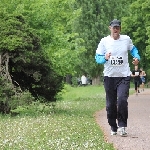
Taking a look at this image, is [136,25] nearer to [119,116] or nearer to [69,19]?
[69,19]

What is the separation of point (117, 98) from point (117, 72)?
49 centimetres

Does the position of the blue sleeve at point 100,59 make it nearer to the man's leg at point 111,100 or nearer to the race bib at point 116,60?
the race bib at point 116,60

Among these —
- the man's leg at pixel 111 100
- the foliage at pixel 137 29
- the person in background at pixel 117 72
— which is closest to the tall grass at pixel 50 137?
the man's leg at pixel 111 100

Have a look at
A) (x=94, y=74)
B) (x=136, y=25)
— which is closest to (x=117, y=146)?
(x=136, y=25)

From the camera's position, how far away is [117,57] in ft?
34.3

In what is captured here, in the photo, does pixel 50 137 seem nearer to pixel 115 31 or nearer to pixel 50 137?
pixel 50 137

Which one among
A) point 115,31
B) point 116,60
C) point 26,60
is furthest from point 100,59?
point 26,60

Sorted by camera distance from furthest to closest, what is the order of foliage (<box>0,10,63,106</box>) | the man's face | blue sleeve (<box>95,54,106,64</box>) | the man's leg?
1. foliage (<box>0,10,63,106</box>)
2. the man's leg
3. the man's face
4. blue sleeve (<box>95,54,106,64</box>)

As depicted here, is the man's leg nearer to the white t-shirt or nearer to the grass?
the white t-shirt

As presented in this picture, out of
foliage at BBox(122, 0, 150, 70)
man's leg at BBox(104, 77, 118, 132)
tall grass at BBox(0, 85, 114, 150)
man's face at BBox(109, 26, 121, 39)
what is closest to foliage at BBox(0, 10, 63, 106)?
tall grass at BBox(0, 85, 114, 150)

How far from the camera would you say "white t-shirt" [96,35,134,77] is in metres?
10.5

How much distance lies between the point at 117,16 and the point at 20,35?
50.6 m

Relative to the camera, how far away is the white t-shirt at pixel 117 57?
34.3 feet

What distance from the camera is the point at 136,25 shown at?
60500 millimetres
